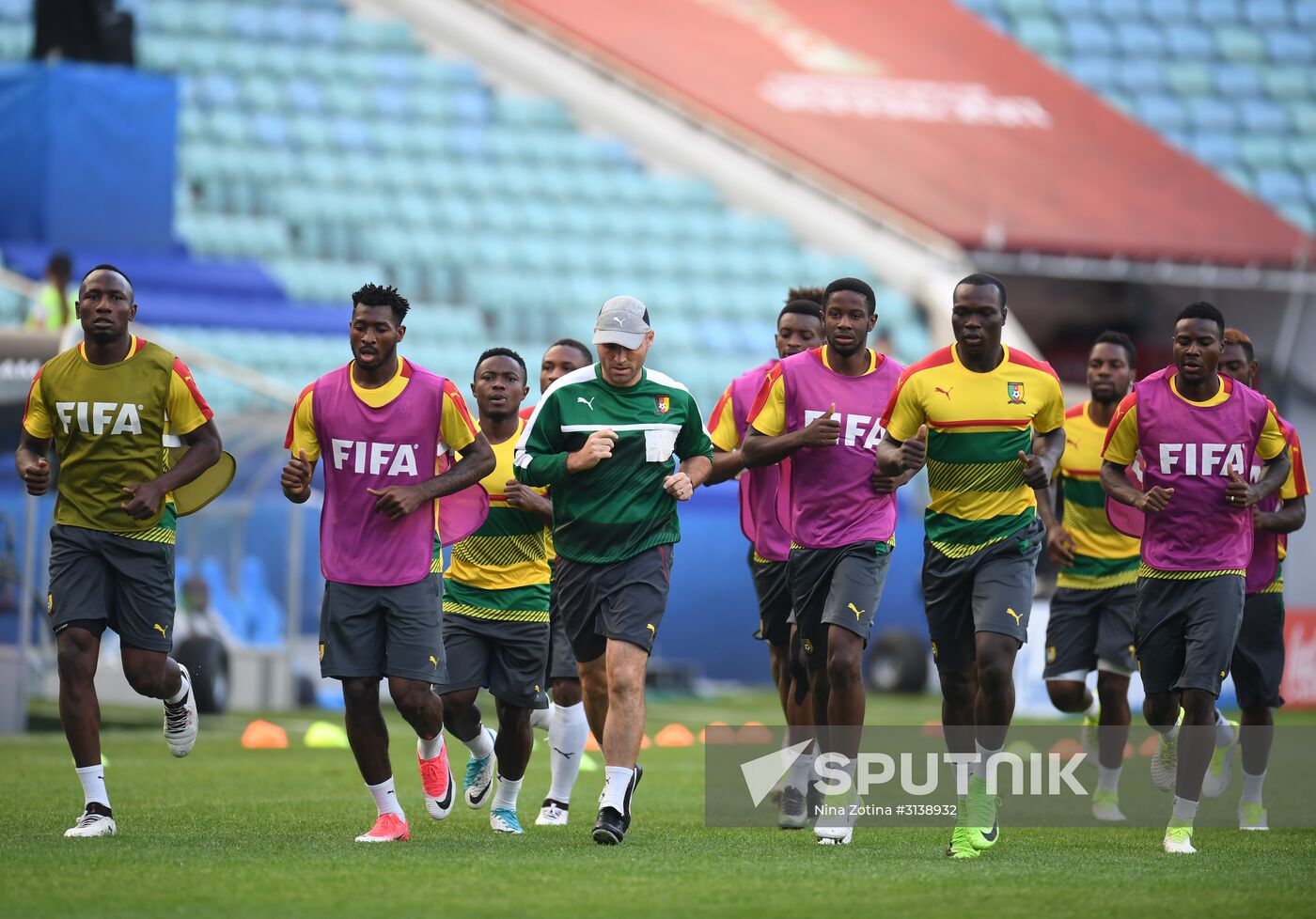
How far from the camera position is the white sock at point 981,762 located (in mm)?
8938

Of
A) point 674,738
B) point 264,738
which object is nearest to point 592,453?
point 264,738

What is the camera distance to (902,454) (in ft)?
29.4

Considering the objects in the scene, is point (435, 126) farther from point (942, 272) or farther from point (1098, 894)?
point (1098, 894)

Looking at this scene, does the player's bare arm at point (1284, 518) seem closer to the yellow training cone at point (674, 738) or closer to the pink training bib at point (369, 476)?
the pink training bib at point (369, 476)

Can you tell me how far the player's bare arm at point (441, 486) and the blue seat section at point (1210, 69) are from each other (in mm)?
29456

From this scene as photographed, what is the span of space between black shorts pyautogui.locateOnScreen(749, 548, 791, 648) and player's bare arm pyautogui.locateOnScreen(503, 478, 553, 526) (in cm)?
140

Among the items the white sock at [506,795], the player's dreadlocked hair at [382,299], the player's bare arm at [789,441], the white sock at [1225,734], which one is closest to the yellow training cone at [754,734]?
the white sock at [1225,734]

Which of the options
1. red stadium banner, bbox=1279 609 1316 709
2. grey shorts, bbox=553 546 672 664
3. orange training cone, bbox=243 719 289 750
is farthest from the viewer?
red stadium banner, bbox=1279 609 1316 709

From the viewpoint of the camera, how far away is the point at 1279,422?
985 centimetres

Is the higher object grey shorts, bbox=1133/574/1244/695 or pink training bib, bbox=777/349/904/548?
Result: pink training bib, bbox=777/349/904/548

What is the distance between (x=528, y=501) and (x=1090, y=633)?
3.89 m

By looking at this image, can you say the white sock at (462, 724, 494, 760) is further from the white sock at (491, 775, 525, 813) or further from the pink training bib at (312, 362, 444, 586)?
the pink training bib at (312, 362, 444, 586)

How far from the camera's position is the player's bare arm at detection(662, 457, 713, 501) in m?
9.05

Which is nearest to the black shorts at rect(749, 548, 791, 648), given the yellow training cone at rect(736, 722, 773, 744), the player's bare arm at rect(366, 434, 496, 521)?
the player's bare arm at rect(366, 434, 496, 521)
